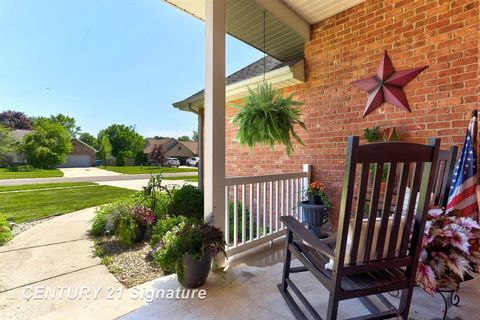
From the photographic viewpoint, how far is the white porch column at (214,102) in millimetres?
2225

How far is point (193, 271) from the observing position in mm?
1970

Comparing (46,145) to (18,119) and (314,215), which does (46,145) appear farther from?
(314,215)

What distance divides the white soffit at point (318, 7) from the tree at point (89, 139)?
838 cm

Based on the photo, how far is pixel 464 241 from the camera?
56.0 inches

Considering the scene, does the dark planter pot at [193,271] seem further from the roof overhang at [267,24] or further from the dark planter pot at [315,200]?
the roof overhang at [267,24]

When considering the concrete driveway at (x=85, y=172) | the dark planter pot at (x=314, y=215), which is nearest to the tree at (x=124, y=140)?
the concrete driveway at (x=85, y=172)

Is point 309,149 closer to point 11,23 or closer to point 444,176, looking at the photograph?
point 444,176

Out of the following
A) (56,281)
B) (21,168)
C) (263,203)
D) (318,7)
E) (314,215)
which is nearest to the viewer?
(56,281)

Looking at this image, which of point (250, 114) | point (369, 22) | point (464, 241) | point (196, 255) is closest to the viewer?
point (464, 241)

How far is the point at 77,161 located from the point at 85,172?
3.56 ft

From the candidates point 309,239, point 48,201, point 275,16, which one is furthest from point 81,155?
point 309,239

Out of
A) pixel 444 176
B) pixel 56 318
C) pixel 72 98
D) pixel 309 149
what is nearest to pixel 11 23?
pixel 72 98

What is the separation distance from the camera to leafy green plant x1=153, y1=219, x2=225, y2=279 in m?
1.98

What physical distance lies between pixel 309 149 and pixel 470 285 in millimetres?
2209
